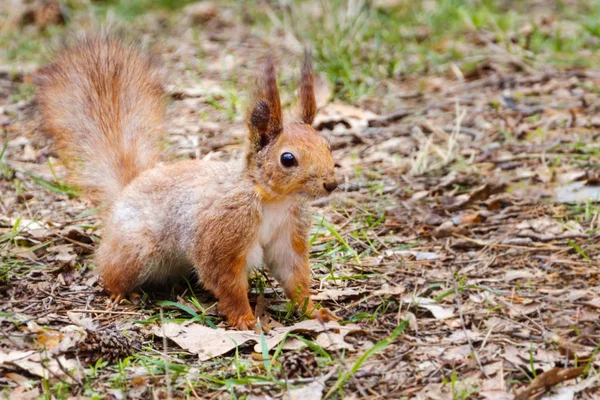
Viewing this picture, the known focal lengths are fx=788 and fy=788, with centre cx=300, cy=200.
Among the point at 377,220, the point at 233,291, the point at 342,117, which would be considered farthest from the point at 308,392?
the point at 342,117

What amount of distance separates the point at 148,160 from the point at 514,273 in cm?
179

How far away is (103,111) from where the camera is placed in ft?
12.4

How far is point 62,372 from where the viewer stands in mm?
2633

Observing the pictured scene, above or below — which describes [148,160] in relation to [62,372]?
above

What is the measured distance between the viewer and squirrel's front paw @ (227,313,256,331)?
10.1 feet

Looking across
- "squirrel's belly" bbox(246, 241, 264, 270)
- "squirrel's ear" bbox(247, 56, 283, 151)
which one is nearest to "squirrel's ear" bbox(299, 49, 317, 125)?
"squirrel's ear" bbox(247, 56, 283, 151)

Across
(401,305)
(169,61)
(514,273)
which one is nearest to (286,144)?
(401,305)

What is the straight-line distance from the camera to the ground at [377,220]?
2690mm

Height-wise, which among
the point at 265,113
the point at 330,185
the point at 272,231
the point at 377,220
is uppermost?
the point at 265,113

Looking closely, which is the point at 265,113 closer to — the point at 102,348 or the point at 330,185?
the point at 330,185

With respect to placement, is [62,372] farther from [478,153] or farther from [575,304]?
[478,153]

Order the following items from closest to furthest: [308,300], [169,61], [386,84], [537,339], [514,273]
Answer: [537,339]
[308,300]
[514,273]
[386,84]
[169,61]

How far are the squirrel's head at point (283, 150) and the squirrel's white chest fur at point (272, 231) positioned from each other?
0.09 metres

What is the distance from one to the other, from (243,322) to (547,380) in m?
1.16
